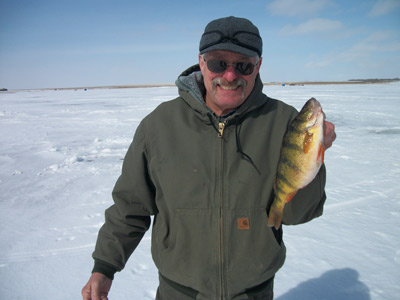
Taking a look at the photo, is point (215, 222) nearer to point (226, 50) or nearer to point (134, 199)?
point (134, 199)

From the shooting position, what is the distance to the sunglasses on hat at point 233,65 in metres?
1.52

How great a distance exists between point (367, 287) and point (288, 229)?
3.63ft

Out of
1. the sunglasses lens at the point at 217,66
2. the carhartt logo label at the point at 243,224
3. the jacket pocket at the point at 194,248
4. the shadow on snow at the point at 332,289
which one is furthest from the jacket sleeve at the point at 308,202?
the shadow on snow at the point at 332,289

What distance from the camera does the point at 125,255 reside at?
1653 millimetres

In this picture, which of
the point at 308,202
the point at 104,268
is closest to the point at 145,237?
the point at 104,268

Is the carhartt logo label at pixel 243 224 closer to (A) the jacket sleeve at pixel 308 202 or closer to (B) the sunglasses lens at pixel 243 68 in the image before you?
(A) the jacket sleeve at pixel 308 202

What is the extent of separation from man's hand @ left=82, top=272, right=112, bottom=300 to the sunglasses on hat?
4.55ft

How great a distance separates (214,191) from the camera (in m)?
1.41

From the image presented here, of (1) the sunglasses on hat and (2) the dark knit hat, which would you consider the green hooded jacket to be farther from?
(2) the dark knit hat

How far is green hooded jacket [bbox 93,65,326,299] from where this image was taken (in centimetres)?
140

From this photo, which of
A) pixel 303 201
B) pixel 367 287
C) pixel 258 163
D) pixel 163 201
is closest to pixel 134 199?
pixel 163 201

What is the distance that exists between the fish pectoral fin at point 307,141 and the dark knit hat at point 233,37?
1.80ft

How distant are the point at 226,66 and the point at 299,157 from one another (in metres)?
0.66

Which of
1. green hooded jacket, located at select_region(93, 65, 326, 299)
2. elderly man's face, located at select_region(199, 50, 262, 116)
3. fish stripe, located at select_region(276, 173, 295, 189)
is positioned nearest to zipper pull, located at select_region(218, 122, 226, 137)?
green hooded jacket, located at select_region(93, 65, 326, 299)
